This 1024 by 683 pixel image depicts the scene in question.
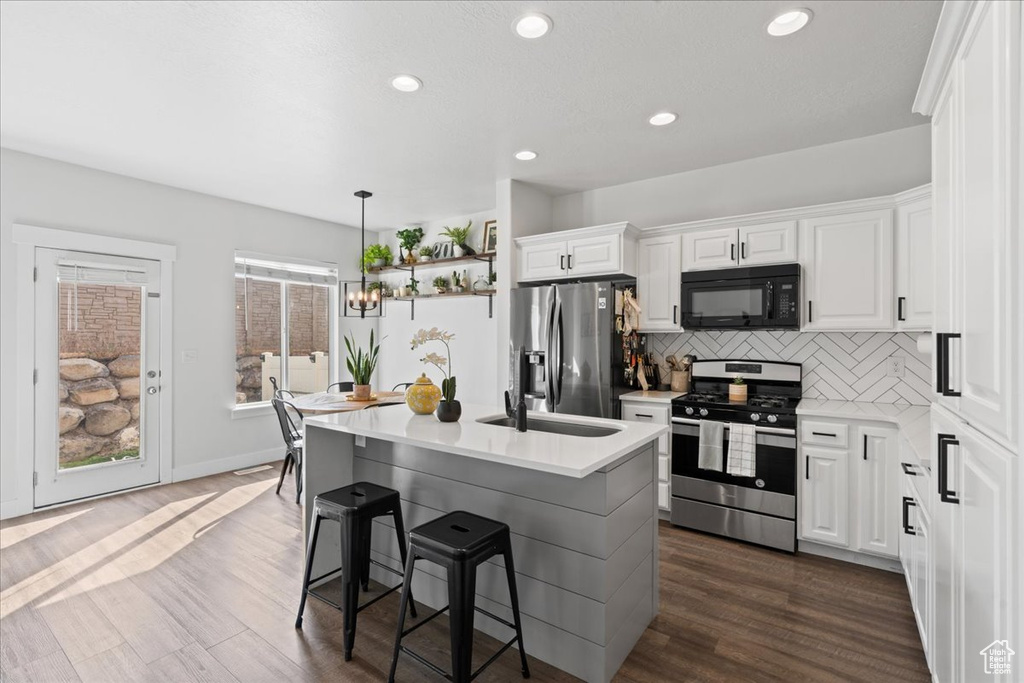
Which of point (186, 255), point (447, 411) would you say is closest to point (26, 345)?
point (186, 255)

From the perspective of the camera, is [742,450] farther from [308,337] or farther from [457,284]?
[308,337]

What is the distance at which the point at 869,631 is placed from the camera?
231 cm

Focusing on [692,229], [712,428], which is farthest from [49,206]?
[712,428]

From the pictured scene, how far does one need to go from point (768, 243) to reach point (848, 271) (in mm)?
527

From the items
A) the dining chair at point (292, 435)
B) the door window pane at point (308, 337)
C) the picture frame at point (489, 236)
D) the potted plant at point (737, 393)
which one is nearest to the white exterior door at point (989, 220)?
the potted plant at point (737, 393)

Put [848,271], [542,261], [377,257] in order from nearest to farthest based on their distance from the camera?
[848,271] < [542,261] < [377,257]

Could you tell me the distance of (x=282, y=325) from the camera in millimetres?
5637

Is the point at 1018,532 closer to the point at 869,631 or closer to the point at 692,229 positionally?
the point at 869,631

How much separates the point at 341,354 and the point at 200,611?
13.2 feet

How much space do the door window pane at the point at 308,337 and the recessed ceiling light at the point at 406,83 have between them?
Answer: 3.68m

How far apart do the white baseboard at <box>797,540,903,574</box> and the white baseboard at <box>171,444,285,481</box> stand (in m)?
5.12

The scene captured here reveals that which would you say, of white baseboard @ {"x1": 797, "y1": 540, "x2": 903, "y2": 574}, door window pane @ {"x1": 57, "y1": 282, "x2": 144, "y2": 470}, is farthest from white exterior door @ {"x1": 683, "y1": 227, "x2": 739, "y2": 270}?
door window pane @ {"x1": 57, "y1": 282, "x2": 144, "y2": 470}

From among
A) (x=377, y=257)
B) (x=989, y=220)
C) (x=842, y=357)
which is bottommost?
(x=842, y=357)

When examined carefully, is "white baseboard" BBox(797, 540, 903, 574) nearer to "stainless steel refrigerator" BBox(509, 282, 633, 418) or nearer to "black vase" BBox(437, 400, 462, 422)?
"stainless steel refrigerator" BBox(509, 282, 633, 418)
